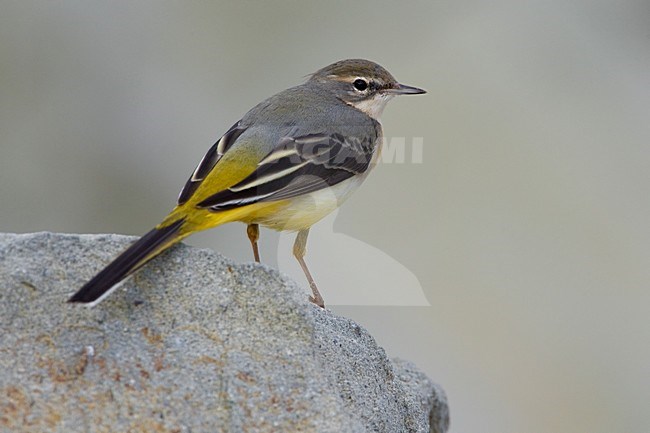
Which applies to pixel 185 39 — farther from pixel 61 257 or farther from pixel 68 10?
pixel 61 257

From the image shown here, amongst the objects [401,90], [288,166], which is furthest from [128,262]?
[401,90]

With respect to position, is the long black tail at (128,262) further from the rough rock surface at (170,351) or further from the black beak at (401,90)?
the black beak at (401,90)

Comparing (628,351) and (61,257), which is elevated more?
(61,257)

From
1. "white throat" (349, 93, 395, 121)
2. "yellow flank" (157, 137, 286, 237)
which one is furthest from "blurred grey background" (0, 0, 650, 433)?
"yellow flank" (157, 137, 286, 237)

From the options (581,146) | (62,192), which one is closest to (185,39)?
(62,192)

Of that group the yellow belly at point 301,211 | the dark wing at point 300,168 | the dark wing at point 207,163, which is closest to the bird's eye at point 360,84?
the dark wing at point 300,168

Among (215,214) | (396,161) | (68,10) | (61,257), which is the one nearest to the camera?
(61,257)

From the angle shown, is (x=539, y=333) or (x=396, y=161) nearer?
(x=539, y=333)

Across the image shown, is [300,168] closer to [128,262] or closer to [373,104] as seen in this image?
[373,104]
